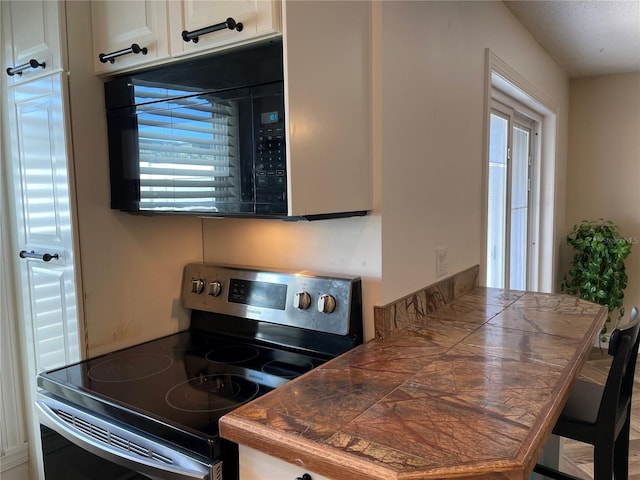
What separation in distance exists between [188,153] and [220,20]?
356mm

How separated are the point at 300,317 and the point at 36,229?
87 cm

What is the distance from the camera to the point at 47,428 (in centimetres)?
129

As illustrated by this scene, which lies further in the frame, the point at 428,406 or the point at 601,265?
the point at 601,265

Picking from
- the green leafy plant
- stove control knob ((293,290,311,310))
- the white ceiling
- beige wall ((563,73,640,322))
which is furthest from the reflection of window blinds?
beige wall ((563,73,640,322))

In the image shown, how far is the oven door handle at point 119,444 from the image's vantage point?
988mm

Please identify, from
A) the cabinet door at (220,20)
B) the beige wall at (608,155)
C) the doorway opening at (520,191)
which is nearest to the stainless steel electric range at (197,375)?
the cabinet door at (220,20)

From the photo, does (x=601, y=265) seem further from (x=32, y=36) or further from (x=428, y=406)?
(x=32, y=36)

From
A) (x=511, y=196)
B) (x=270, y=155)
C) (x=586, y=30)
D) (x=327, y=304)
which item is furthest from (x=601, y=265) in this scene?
(x=270, y=155)

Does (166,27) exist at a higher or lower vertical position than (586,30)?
lower

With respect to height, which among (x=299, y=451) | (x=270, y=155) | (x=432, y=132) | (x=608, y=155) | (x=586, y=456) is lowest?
(x=586, y=456)

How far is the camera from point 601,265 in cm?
391

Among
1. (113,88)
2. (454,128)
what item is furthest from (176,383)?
(454,128)

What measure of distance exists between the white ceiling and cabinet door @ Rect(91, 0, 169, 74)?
1.85 meters

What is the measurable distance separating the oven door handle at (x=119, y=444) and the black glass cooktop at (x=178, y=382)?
0.02m
